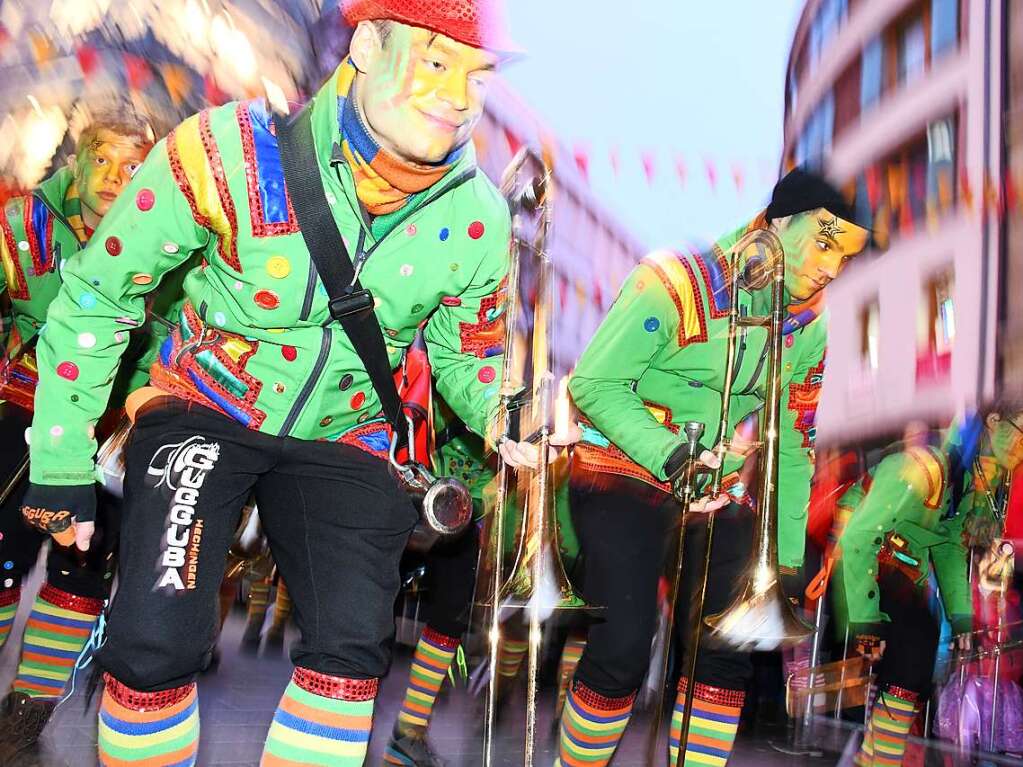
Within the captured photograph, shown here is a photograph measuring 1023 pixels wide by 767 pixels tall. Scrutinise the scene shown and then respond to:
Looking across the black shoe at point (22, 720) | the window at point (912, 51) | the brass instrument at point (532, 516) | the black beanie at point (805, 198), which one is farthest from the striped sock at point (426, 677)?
the window at point (912, 51)

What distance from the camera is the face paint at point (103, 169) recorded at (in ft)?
9.46

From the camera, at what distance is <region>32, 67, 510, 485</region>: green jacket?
183 centimetres

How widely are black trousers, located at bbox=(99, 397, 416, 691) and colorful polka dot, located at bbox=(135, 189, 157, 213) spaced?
1.12 feet

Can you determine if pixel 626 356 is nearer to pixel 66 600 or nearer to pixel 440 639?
pixel 440 639

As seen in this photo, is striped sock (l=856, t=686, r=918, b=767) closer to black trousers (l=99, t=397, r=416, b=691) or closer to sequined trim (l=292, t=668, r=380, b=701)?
black trousers (l=99, t=397, r=416, b=691)

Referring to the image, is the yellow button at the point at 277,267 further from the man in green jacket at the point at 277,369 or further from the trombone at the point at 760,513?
the trombone at the point at 760,513

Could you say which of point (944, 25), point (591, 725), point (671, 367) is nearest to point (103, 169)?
point (671, 367)

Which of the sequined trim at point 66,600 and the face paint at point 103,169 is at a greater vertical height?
the face paint at point 103,169

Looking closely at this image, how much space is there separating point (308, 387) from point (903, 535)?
2884 mm

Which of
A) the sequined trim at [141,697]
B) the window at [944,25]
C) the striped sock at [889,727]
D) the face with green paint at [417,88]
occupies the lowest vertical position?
the striped sock at [889,727]

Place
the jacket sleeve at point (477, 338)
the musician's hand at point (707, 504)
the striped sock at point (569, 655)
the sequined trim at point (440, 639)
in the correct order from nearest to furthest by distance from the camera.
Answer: the jacket sleeve at point (477, 338) < the musician's hand at point (707, 504) < the sequined trim at point (440, 639) < the striped sock at point (569, 655)

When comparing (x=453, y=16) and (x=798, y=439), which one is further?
(x=798, y=439)

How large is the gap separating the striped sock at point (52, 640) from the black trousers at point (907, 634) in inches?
108

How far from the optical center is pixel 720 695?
2.79 meters
